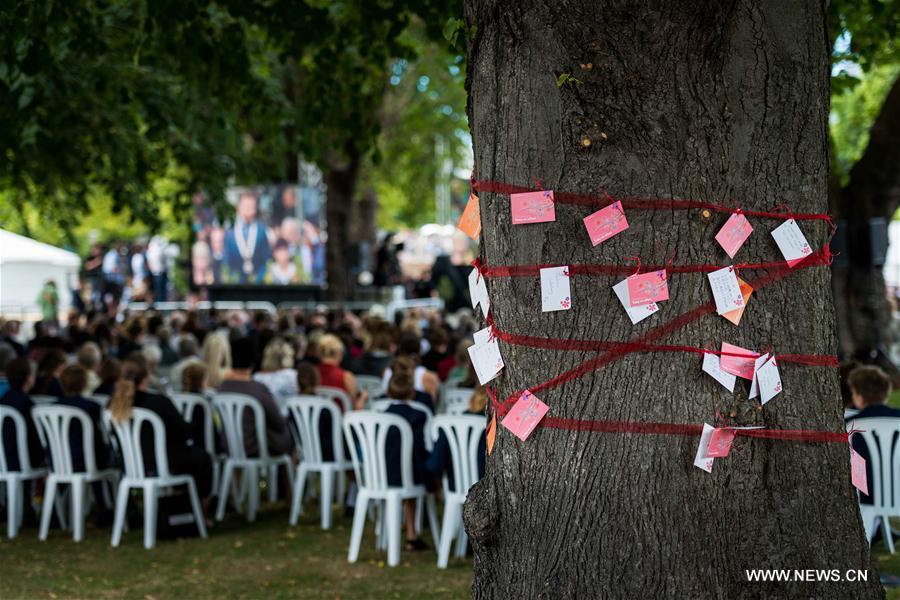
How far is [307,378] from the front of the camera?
8.94 meters

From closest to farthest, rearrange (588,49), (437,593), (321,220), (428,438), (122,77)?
(588,49) < (437,593) < (428,438) < (122,77) < (321,220)

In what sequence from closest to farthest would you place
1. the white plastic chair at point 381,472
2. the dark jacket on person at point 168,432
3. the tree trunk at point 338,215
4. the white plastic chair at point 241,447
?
the white plastic chair at point 381,472
the dark jacket on person at point 168,432
the white plastic chair at point 241,447
the tree trunk at point 338,215

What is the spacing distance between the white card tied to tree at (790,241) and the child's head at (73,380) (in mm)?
6139

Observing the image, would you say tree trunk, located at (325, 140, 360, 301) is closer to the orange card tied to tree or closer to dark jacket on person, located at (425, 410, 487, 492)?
dark jacket on person, located at (425, 410, 487, 492)

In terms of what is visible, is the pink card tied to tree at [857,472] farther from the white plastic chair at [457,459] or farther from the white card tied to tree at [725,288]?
the white plastic chair at [457,459]

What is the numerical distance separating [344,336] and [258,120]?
95.0 inches

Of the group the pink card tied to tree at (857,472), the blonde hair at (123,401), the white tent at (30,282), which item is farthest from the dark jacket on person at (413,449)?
the white tent at (30,282)

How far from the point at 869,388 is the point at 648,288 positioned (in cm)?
411

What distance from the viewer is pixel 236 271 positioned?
91.5ft

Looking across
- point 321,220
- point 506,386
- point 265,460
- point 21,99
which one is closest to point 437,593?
point 265,460

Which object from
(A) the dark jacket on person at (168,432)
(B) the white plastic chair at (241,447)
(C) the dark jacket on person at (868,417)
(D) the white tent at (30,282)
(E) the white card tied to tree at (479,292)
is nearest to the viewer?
(E) the white card tied to tree at (479,292)

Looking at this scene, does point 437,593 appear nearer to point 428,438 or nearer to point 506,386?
point 428,438

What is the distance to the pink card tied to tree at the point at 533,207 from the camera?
141 inches

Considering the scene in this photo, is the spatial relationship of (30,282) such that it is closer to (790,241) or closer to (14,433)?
(14,433)
